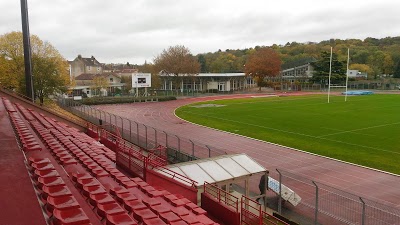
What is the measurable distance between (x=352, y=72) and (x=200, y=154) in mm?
101894

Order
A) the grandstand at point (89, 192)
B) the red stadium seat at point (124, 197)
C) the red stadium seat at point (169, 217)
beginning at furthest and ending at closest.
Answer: the red stadium seat at point (124, 197), the red stadium seat at point (169, 217), the grandstand at point (89, 192)

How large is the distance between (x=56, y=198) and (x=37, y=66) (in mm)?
37258

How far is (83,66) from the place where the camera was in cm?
10975

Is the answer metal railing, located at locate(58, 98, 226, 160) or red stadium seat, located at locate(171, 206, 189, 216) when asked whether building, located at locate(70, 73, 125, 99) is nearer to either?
metal railing, located at locate(58, 98, 226, 160)

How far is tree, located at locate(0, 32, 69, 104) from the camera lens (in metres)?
39.5

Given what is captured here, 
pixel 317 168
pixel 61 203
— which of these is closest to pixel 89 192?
pixel 61 203

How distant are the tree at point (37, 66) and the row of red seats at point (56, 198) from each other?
34.1m

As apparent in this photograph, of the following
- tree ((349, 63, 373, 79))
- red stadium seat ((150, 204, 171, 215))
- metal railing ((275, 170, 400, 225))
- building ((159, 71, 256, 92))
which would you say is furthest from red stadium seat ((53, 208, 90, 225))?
tree ((349, 63, 373, 79))

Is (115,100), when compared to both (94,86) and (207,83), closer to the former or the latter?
(94,86)

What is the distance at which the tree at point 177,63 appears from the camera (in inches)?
3191

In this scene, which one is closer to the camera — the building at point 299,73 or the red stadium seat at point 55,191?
the red stadium seat at point 55,191

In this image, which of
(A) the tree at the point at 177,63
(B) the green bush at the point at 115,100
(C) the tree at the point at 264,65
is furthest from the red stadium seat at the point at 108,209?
(C) the tree at the point at 264,65

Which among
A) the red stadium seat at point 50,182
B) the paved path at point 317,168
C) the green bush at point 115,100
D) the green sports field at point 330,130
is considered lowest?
the paved path at point 317,168

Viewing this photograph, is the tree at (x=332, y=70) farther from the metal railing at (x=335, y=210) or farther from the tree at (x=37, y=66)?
the metal railing at (x=335, y=210)
